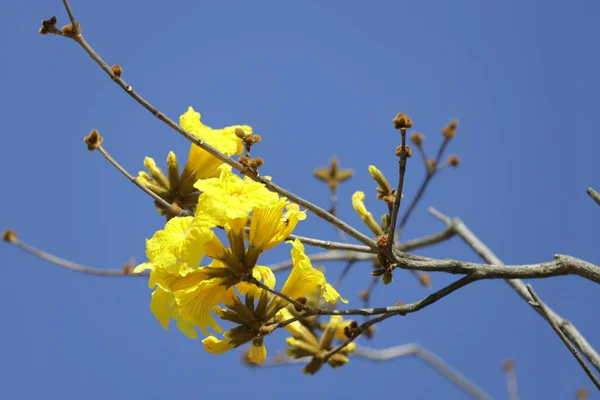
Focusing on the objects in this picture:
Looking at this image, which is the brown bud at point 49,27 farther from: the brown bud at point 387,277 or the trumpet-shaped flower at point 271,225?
the brown bud at point 387,277

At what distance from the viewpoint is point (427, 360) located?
21.0 ft

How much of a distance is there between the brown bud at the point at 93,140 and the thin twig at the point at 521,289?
2.85 m

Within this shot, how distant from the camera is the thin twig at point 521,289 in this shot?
385 cm

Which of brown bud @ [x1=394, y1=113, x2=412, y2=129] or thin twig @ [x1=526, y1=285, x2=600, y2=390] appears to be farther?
brown bud @ [x1=394, y1=113, x2=412, y2=129]

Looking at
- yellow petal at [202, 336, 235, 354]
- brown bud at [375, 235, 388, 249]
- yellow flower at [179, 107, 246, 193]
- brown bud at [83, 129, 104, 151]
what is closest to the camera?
brown bud at [375, 235, 388, 249]

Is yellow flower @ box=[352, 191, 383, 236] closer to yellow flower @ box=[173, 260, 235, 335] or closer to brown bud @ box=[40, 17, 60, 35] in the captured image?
yellow flower @ box=[173, 260, 235, 335]

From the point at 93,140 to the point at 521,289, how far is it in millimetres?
3155

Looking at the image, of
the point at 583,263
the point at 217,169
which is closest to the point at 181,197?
the point at 217,169

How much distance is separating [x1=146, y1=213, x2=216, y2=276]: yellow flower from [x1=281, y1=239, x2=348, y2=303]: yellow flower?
53cm

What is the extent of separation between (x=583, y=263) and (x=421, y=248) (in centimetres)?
305

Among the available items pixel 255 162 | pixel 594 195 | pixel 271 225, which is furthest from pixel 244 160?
pixel 594 195

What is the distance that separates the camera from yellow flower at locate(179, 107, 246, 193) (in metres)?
4.10

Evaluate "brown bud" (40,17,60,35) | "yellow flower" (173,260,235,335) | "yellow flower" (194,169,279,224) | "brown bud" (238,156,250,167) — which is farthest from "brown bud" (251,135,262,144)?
"brown bud" (40,17,60,35)

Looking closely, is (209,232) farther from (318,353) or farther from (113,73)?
(318,353)
